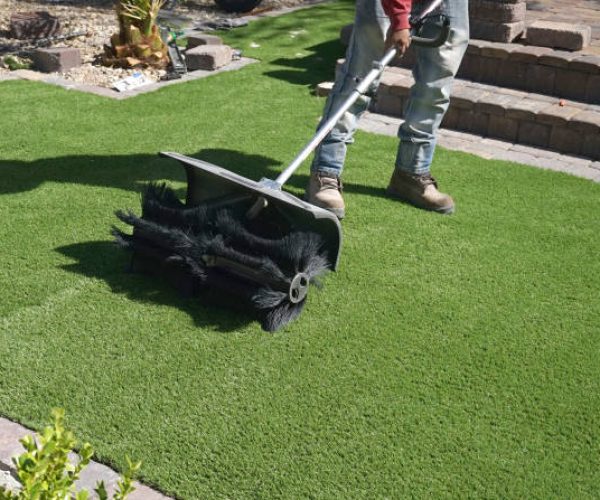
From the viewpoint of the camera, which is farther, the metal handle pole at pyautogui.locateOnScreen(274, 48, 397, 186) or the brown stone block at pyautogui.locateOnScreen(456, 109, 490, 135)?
the brown stone block at pyautogui.locateOnScreen(456, 109, 490, 135)

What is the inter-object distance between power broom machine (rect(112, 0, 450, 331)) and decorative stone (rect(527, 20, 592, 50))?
3.83 metres

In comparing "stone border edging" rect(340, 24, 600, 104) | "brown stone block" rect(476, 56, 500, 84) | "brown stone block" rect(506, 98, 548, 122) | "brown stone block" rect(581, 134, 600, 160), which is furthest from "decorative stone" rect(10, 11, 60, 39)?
"brown stone block" rect(581, 134, 600, 160)

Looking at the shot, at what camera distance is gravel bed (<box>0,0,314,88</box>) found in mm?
7617

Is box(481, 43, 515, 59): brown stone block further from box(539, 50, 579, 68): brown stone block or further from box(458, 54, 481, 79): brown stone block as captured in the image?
box(539, 50, 579, 68): brown stone block

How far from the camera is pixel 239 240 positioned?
3.52 meters

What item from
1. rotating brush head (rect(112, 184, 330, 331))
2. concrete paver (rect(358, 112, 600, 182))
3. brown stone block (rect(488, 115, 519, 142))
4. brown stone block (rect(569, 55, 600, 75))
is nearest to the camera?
rotating brush head (rect(112, 184, 330, 331))

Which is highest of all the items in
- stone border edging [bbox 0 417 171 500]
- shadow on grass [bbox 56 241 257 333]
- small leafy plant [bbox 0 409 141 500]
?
small leafy plant [bbox 0 409 141 500]

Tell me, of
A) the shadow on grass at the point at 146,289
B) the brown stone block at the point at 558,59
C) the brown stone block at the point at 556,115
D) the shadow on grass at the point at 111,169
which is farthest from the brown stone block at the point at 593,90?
the shadow on grass at the point at 146,289

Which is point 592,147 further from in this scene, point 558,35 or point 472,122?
point 558,35

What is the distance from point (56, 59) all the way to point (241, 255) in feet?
15.8

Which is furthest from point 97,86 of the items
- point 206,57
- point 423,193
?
point 423,193

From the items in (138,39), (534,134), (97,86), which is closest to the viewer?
(534,134)

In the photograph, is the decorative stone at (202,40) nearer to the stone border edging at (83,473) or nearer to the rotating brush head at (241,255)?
the rotating brush head at (241,255)

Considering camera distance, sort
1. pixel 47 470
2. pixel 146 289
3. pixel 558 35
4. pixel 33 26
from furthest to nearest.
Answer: pixel 33 26 → pixel 558 35 → pixel 146 289 → pixel 47 470
